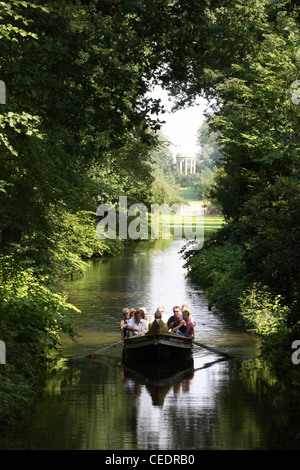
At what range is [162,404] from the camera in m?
15.3

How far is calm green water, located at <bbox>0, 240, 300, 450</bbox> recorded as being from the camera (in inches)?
477

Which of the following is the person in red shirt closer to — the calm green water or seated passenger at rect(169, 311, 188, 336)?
seated passenger at rect(169, 311, 188, 336)

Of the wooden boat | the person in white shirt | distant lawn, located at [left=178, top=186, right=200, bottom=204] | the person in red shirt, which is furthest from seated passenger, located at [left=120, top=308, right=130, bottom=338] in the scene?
distant lawn, located at [left=178, top=186, right=200, bottom=204]

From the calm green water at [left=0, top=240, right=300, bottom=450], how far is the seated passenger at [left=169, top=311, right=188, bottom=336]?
0.89 meters

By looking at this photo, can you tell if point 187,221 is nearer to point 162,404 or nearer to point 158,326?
point 158,326

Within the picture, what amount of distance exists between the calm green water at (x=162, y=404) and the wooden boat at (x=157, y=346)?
425 mm

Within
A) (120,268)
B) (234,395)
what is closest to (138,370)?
(234,395)

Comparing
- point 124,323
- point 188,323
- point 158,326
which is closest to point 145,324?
point 124,323

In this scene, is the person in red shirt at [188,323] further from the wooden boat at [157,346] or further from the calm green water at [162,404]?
the wooden boat at [157,346]

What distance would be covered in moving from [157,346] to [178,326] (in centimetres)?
189

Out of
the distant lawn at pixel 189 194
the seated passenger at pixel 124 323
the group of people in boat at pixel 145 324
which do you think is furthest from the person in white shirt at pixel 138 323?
the distant lawn at pixel 189 194
